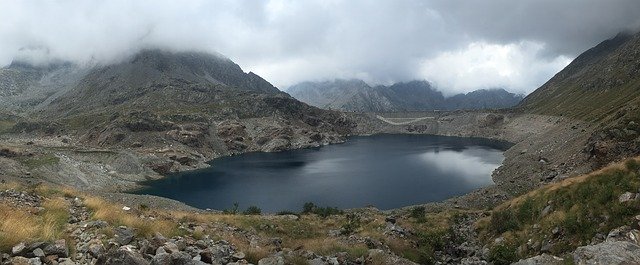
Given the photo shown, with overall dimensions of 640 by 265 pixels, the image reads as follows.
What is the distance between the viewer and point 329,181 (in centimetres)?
13300

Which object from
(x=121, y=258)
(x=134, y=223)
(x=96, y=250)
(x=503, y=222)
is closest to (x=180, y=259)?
(x=121, y=258)

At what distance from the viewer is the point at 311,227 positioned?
4103 cm

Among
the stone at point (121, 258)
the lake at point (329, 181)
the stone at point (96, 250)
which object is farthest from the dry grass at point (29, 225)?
the lake at point (329, 181)

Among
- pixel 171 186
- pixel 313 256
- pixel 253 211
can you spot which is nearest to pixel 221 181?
pixel 171 186

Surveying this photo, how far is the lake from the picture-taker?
350 feet

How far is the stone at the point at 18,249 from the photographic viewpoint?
1066cm

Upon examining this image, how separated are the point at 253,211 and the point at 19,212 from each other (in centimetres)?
5572

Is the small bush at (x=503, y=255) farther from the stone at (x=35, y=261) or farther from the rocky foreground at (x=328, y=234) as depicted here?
the stone at (x=35, y=261)

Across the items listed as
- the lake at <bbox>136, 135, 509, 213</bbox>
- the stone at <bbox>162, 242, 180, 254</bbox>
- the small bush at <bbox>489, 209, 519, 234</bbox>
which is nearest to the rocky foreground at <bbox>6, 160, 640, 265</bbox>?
the stone at <bbox>162, 242, 180, 254</bbox>

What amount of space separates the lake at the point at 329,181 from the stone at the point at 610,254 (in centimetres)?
8294

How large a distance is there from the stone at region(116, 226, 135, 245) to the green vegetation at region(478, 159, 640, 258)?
20.5 metres

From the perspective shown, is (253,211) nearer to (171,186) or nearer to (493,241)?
(493,241)

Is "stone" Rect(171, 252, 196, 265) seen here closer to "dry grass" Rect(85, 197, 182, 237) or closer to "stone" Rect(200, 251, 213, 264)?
"stone" Rect(200, 251, 213, 264)

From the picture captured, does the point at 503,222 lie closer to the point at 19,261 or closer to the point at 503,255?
the point at 503,255
